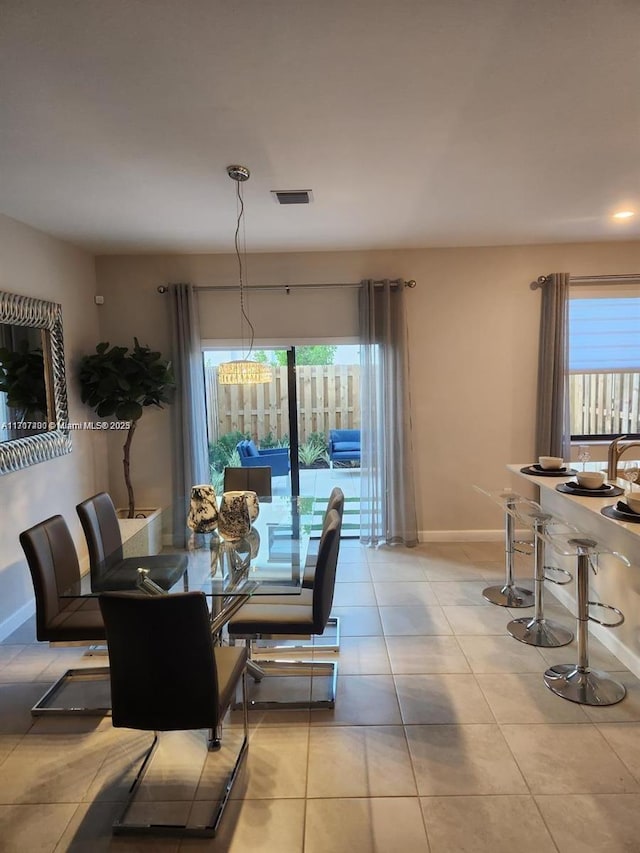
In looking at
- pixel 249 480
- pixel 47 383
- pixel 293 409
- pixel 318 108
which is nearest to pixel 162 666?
pixel 249 480

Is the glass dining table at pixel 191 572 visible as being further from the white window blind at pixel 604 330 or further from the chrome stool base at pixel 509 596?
the white window blind at pixel 604 330

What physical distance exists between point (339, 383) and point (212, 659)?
332 cm

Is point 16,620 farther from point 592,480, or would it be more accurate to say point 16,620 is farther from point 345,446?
point 592,480

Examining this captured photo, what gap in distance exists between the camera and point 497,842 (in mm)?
1694

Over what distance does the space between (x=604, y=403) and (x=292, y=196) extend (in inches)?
137

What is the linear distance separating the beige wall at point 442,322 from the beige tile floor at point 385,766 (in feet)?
6.57

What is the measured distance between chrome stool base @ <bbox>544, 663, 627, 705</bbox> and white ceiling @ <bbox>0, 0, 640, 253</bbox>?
8.86 feet

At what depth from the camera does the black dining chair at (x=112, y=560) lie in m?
2.31

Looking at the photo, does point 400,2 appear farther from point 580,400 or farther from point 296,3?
point 580,400

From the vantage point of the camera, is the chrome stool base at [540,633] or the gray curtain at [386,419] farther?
the gray curtain at [386,419]

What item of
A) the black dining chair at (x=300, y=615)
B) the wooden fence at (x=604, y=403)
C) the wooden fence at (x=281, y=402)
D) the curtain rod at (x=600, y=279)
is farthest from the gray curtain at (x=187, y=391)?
the wooden fence at (x=604, y=403)

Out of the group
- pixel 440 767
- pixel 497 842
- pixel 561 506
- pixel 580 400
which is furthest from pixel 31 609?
pixel 580 400

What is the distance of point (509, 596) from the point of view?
3467mm

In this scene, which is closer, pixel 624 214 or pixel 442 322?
pixel 624 214
